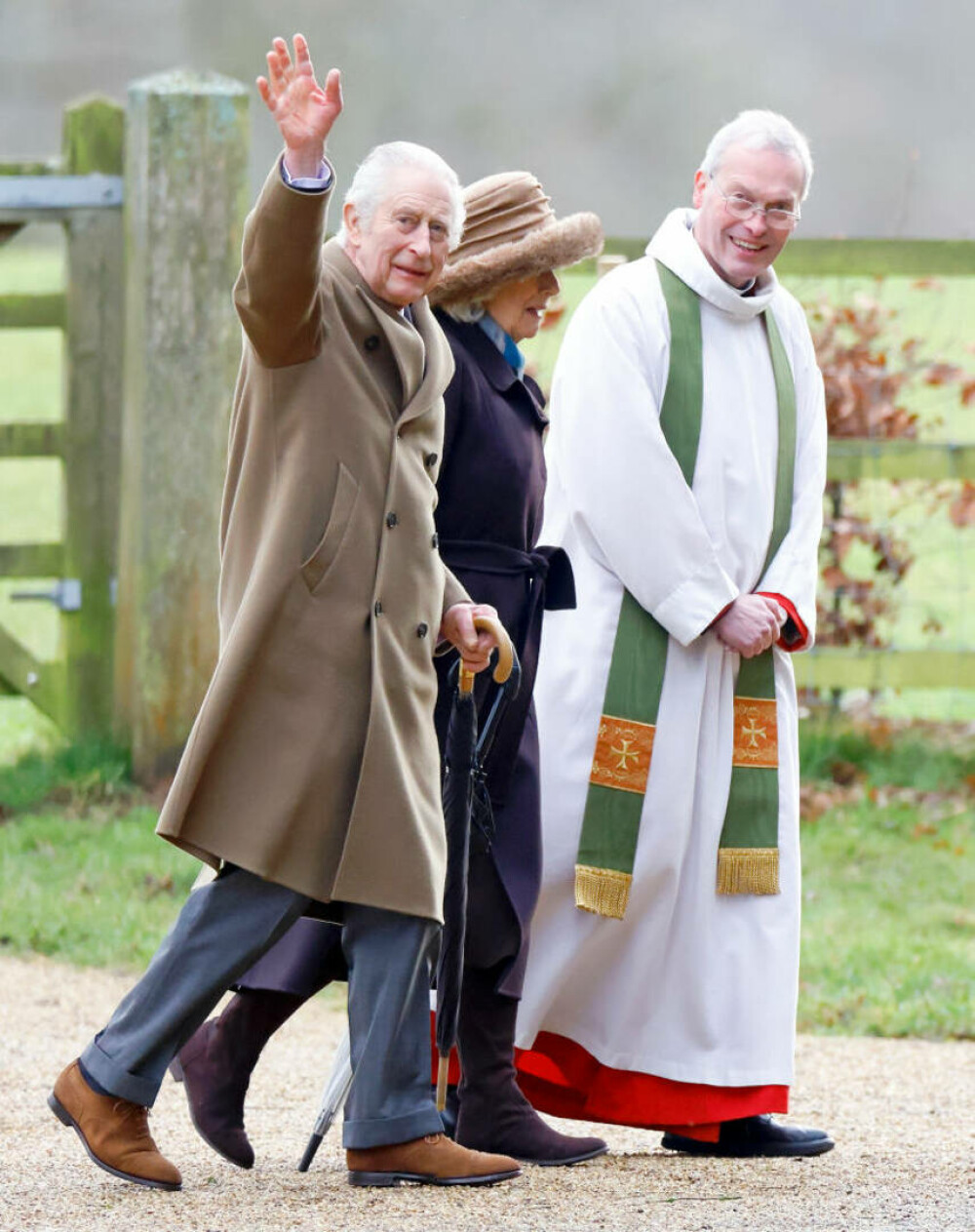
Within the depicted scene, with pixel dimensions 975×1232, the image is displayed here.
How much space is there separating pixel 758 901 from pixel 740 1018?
201 millimetres

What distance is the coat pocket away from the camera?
306cm

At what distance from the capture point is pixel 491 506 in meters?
3.50

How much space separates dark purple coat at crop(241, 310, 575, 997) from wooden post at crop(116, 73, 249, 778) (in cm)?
291

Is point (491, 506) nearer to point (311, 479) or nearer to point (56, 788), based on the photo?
point (311, 479)

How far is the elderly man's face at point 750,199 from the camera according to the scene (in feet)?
12.2

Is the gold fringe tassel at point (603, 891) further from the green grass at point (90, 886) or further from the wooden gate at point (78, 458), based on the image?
the wooden gate at point (78, 458)

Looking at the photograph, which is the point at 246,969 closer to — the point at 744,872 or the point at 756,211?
the point at 744,872

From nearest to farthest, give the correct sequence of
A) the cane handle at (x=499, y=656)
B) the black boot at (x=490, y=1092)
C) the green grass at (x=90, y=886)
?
the cane handle at (x=499, y=656) < the black boot at (x=490, y=1092) < the green grass at (x=90, y=886)

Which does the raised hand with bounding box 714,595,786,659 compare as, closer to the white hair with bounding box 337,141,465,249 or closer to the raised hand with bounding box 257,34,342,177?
the white hair with bounding box 337,141,465,249

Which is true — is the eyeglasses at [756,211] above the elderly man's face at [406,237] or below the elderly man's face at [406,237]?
above

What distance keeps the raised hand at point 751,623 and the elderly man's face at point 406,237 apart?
2.80 ft

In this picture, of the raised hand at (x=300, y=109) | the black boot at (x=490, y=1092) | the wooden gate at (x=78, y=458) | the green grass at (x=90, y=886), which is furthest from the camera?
the wooden gate at (x=78, y=458)

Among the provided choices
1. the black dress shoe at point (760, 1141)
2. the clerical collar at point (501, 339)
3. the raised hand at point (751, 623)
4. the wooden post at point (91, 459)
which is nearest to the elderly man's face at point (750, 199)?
the clerical collar at point (501, 339)

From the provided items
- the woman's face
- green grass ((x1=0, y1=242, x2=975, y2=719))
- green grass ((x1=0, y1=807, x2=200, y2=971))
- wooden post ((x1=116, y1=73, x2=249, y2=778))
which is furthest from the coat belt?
green grass ((x1=0, y1=242, x2=975, y2=719))
